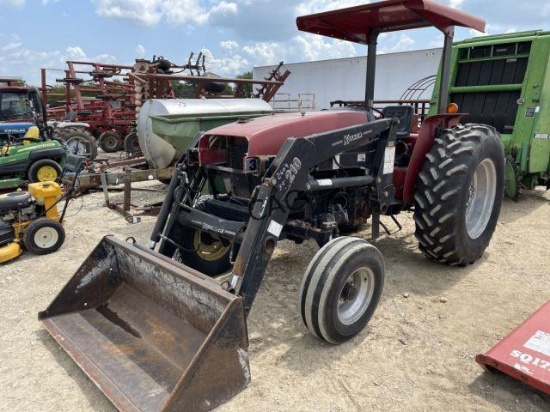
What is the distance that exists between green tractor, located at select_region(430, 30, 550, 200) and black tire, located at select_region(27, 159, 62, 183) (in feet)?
22.9

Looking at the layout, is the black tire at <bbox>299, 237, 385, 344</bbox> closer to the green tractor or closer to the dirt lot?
the dirt lot

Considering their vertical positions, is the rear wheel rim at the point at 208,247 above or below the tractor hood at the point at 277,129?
below

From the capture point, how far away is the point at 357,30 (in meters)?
4.52

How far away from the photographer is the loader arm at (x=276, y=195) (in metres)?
2.75

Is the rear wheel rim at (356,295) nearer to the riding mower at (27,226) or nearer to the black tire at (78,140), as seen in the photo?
the riding mower at (27,226)

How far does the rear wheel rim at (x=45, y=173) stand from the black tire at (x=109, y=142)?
18.5 feet

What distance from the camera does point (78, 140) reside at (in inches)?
452

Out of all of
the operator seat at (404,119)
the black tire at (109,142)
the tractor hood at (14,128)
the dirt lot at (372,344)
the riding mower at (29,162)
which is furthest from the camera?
the black tire at (109,142)

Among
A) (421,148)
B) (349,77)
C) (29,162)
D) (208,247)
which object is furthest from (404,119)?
(349,77)

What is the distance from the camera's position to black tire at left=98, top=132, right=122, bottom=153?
14.1 m

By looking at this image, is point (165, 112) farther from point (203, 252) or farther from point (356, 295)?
point (356, 295)

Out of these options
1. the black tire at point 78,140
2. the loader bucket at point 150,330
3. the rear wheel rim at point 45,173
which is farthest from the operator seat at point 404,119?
the black tire at point 78,140

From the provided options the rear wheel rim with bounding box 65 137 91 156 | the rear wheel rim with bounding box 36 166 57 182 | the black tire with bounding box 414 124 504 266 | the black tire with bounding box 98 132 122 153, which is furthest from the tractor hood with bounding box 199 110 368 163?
the black tire with bounding box 98 132 122 153

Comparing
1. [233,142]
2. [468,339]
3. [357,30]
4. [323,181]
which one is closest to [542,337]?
[468,339]
